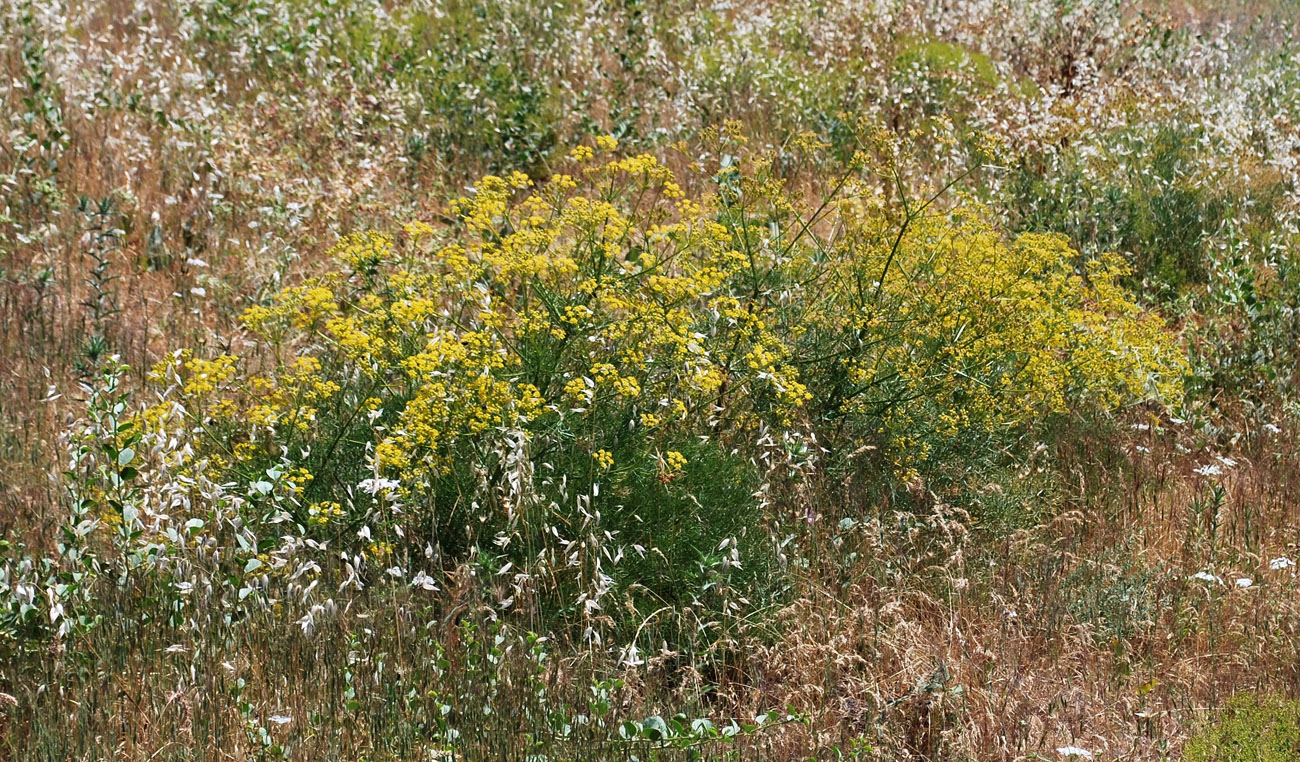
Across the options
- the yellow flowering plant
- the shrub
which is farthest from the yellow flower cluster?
the shrub

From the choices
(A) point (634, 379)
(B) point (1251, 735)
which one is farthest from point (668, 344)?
(B) point (1251, 735)

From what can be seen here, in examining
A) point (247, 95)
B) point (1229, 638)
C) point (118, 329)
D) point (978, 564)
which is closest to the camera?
point (1229, 638)

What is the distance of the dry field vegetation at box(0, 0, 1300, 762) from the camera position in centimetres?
328

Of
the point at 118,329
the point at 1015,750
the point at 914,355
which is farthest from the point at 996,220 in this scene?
the point at 118,329

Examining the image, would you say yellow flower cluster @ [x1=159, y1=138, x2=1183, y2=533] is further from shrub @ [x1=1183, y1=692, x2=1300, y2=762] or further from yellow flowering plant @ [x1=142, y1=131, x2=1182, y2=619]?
shrub @ [x1=1183, y1=692, x2=1300, y2=762]

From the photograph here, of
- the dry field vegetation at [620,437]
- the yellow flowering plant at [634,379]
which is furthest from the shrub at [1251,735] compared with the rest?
the yellow flowering plant at [634,379]

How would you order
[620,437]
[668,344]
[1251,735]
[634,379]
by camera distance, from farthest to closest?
[668,344]
[620,437]
[634,379]
[1251,735]

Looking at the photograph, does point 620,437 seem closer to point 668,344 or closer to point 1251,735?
point 668,344

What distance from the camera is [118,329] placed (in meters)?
5.67

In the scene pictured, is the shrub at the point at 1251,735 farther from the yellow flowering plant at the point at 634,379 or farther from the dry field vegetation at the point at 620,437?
the yellow flowering plant at the point at 634,379

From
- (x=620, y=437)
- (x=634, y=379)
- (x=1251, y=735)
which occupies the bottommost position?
(x=1251, y=735)

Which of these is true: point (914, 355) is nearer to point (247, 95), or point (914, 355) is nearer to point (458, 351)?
point (458, 351)

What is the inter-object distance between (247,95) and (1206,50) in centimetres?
806

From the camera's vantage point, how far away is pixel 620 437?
4.16 m
